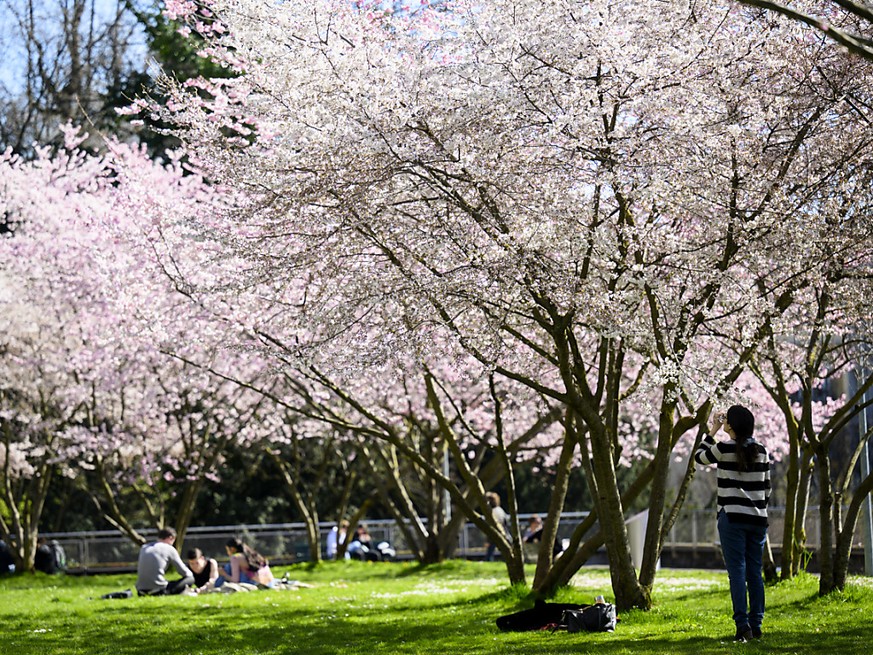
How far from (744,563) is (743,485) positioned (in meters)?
0.49

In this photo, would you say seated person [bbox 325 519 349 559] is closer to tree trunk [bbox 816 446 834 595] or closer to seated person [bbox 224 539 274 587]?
seated person [bbox 224 539 274 587]

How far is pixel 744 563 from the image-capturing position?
729 cm

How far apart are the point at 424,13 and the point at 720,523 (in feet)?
15.3

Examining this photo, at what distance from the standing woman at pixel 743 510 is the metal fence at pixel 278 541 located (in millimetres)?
14307

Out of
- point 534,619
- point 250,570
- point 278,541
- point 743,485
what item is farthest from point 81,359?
point 743,485

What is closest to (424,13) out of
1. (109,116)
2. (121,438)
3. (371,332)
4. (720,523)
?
(371,332)

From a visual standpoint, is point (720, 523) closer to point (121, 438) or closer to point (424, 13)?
point (424, 13)

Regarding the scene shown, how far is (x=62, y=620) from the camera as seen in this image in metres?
11.3

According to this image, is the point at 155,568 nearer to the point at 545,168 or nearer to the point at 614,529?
the point at 614,529

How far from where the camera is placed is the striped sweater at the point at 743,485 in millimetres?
7254

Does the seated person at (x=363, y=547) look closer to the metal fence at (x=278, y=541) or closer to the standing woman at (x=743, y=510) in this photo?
the metal fence at (x=278, y=541)

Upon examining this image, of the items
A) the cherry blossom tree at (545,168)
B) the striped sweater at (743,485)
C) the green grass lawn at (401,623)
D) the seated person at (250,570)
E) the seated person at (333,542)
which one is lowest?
the green grass lawn at (401,623)

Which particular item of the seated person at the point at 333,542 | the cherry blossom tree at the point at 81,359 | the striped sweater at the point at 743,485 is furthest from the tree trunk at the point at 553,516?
the seated person at the point at 333,542

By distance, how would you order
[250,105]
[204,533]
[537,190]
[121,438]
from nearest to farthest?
[537,190]
[250,105]
[121,438]
[204,533]
